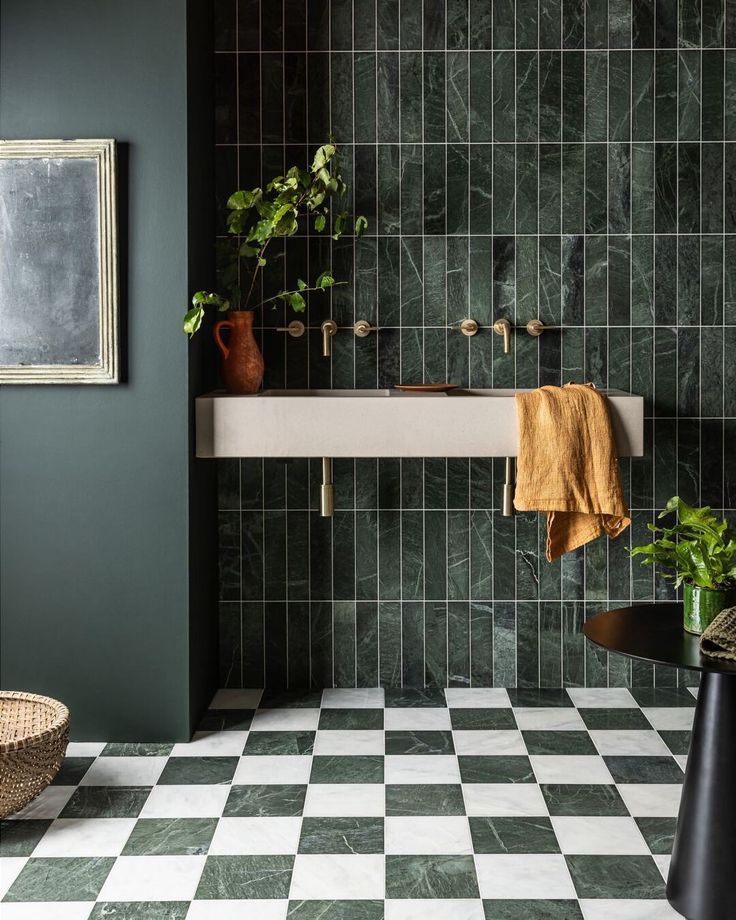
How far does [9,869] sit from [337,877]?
0.77m

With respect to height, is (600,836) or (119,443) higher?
(119,443)

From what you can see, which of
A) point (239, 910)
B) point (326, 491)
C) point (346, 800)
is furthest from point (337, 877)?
point (326, 491)

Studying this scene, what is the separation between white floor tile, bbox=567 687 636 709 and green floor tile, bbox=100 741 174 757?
1395 millimetres

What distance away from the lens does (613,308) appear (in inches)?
138

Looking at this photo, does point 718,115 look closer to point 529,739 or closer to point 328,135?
point 328,135

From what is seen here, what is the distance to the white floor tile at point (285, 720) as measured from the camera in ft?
10.5

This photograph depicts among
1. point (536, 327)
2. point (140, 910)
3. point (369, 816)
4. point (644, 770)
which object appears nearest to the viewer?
point (140, 910)

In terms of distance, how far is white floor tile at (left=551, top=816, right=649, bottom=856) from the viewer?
2.40 meters

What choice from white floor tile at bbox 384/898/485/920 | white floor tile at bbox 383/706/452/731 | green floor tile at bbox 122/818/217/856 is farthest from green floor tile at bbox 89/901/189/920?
white floor tile at bbox 383/706/452/731

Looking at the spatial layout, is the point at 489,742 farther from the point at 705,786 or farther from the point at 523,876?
the point at 705,786

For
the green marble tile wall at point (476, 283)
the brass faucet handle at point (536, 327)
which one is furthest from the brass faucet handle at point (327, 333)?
the brass faucet handle at point (536, 327)

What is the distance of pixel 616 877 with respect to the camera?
89.3 inches

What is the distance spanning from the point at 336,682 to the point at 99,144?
1.98m

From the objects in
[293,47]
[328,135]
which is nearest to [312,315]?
[328,135]
